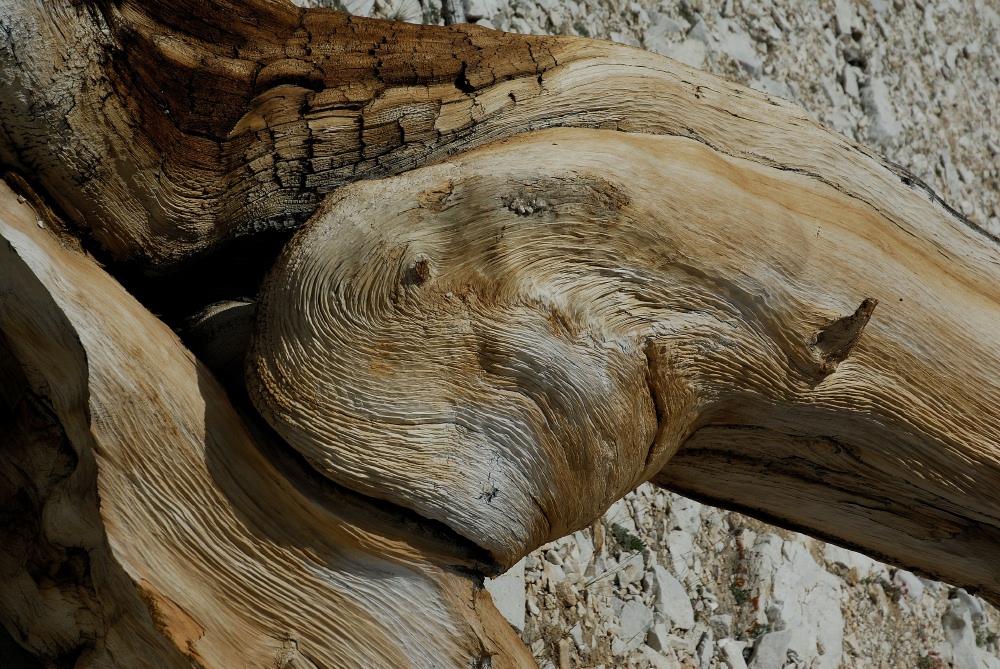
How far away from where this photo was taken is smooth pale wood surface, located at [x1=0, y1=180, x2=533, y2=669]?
4.99 ft

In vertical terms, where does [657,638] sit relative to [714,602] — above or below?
below

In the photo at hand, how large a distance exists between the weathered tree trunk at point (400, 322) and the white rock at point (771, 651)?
1884mm

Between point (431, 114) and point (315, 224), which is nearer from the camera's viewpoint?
point (315, 224)

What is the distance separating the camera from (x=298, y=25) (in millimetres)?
1849

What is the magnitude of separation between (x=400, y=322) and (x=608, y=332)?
348 millimetres

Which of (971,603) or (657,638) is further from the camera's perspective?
(971,603)

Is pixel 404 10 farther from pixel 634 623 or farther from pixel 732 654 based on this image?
pixel 732 654

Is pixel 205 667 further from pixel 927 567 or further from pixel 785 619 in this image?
pixel 785 619

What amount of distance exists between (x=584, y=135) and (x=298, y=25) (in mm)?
621

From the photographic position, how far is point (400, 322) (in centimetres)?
154

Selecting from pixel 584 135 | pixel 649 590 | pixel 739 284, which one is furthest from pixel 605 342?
pixel 649 590

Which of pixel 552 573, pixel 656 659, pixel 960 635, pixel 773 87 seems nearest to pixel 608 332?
pixel 552 573

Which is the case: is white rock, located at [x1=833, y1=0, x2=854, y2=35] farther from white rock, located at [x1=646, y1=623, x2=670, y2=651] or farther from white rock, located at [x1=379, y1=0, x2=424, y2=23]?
white rock, located at [x1=646, y1=623, x2=670, y2=651]

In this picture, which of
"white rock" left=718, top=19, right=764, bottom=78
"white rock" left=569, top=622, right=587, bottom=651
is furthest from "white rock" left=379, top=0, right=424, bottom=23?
"white rock" left=569, top=622, right=587, bottom=651
